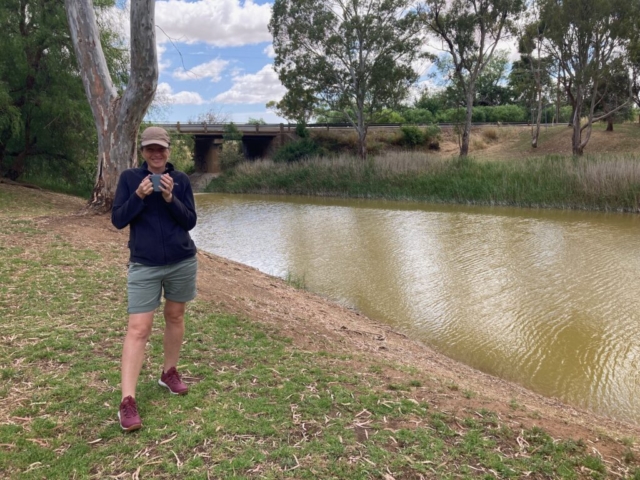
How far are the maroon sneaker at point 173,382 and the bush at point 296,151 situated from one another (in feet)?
87.9

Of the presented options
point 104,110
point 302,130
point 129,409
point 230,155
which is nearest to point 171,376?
point 129,409

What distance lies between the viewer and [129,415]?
2637 mm

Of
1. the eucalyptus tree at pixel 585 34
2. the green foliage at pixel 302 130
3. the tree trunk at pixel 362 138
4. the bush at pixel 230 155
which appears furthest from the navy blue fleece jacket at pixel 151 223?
the bush at pixel 230 155

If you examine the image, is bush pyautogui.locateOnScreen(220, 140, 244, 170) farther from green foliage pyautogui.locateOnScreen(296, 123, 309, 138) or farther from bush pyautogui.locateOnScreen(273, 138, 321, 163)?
bush pyautogui.locateOnScreen(273, 138, 321, 163)

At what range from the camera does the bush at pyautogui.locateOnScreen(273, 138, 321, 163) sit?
29906mm

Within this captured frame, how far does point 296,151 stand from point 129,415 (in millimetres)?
28499

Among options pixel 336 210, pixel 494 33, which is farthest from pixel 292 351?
pixel 494 33

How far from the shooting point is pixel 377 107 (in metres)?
30.6

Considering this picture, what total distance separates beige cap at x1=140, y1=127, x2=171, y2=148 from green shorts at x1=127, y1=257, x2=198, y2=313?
69cm

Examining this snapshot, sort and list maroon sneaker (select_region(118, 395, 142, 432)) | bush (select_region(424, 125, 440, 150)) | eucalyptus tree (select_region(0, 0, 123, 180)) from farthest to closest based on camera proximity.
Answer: bush (select_region(424, 125, 440, 150)) < eucalyptus tree (select_region(0, 0, 123, 180)) < maroon sneaker (select_region(118, 395, 142, 432))

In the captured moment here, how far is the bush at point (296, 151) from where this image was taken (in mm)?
29906

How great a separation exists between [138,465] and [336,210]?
16534 millimetres

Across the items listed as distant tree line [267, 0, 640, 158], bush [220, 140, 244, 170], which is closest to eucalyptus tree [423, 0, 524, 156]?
distant tree line [267, 0, 640, 158]

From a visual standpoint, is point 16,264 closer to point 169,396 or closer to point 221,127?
point 169,396
